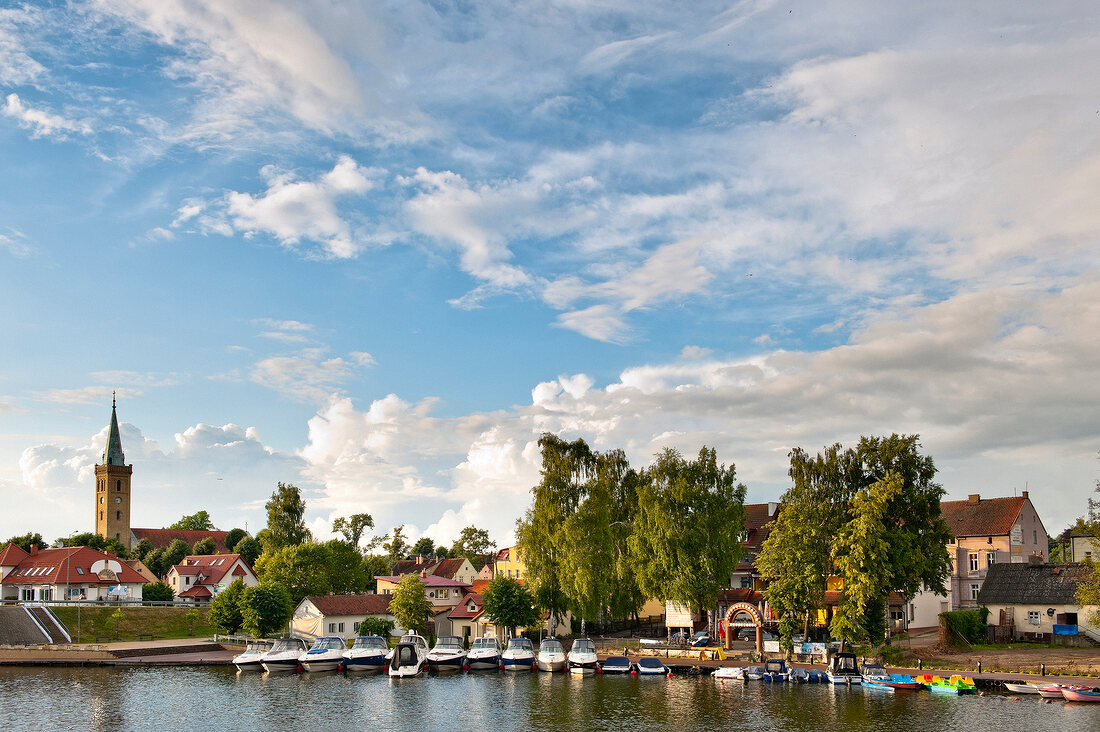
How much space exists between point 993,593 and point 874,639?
17877mm

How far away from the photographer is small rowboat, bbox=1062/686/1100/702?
47.8 m

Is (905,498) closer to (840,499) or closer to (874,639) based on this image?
(840,499)

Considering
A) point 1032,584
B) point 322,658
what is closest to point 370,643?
point 322,658

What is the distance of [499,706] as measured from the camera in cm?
5222

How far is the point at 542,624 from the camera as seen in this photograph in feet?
271

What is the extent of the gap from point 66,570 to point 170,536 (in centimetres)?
5708

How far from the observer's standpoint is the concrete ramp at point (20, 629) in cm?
8606

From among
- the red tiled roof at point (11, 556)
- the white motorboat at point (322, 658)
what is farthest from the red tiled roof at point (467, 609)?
the red tiled roof at point (11, 556)

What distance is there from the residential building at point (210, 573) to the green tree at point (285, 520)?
71.9ft

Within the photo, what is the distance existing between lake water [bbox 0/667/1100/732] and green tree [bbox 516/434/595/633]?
13735 millimetres

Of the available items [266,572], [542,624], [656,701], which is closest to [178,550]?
[266,572]

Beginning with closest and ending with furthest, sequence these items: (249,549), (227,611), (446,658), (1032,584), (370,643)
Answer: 1. (1032,584)
2. (446,658)
3. (370,643)
4. (227,611)
5. (249,549)

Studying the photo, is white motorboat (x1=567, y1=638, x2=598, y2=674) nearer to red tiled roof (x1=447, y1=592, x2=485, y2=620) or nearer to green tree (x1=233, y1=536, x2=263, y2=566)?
red tiled roof (x1=447, y1=592, x2=485, y2=620)

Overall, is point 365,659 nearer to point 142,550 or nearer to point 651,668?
point 651,668
